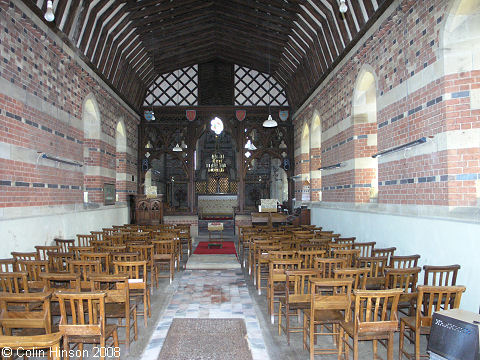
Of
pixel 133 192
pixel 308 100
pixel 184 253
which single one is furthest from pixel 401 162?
pixel 133 192

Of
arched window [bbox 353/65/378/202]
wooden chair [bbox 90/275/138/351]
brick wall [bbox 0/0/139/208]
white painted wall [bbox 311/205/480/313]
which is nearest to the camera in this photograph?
wooden chair [bbox 90/275/138/351]

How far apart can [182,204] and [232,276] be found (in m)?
17.5

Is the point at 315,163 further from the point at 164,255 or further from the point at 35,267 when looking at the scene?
the point at 35,267

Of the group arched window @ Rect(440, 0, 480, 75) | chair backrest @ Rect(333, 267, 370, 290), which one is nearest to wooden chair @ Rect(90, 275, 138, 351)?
chair backrest @ Rect(333, 267, 370, 290)

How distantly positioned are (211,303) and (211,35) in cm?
1059

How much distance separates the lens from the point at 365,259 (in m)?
4.56

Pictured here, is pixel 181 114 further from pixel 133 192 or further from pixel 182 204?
pixel 182 204

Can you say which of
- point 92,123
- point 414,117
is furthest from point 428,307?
point 92,123

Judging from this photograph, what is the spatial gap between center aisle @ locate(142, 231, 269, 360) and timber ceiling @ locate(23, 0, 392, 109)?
224 inches

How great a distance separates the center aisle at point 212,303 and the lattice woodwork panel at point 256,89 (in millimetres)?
9240

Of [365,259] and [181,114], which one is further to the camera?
[181,114]

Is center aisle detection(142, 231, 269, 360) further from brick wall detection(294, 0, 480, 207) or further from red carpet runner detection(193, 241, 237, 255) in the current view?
brick wall detection(294, 0, 480, 207)

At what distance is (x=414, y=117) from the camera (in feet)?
19.9

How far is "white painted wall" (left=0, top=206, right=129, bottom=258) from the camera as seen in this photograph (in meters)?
5.85
